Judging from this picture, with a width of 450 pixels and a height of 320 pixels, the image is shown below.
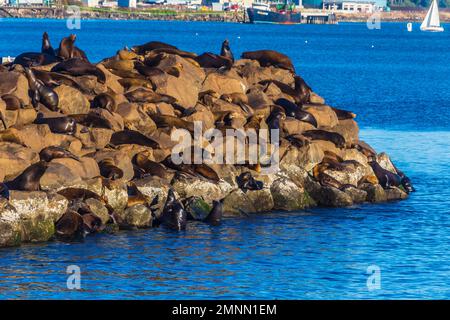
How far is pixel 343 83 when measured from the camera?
91.3m

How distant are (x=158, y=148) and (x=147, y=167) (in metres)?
1.16

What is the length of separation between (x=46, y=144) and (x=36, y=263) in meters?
6.54

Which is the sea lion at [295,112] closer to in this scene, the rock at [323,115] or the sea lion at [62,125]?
the rock at [323,115]

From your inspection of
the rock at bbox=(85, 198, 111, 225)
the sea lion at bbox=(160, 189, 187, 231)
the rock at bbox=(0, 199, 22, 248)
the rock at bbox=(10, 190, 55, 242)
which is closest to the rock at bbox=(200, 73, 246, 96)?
the sea lion at bbox=(160, 189, 187, 231)

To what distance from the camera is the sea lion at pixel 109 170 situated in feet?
104

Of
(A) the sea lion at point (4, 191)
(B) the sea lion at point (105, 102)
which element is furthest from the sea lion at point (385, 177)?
(A) the sea lion at point (4, 191)

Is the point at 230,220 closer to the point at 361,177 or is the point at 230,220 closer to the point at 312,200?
the point at 312,200

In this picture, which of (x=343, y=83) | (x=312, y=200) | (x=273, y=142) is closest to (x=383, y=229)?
(x=312, y=200)

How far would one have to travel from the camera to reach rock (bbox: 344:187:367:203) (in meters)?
35.6

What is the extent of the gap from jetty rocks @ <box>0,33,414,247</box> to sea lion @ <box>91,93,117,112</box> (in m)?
0.03

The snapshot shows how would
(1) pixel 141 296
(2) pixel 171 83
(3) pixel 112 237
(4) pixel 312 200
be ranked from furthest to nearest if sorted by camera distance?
(2) pixel 171 83, (4) pixel 312 200, (3) pixel 112 237, (1) pixel 141 296

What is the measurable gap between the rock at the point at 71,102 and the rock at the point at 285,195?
21.5ft

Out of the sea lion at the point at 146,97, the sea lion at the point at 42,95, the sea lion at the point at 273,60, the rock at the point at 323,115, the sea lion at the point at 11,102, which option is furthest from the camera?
the sea lion at the point at 273,60

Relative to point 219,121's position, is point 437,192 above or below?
below
